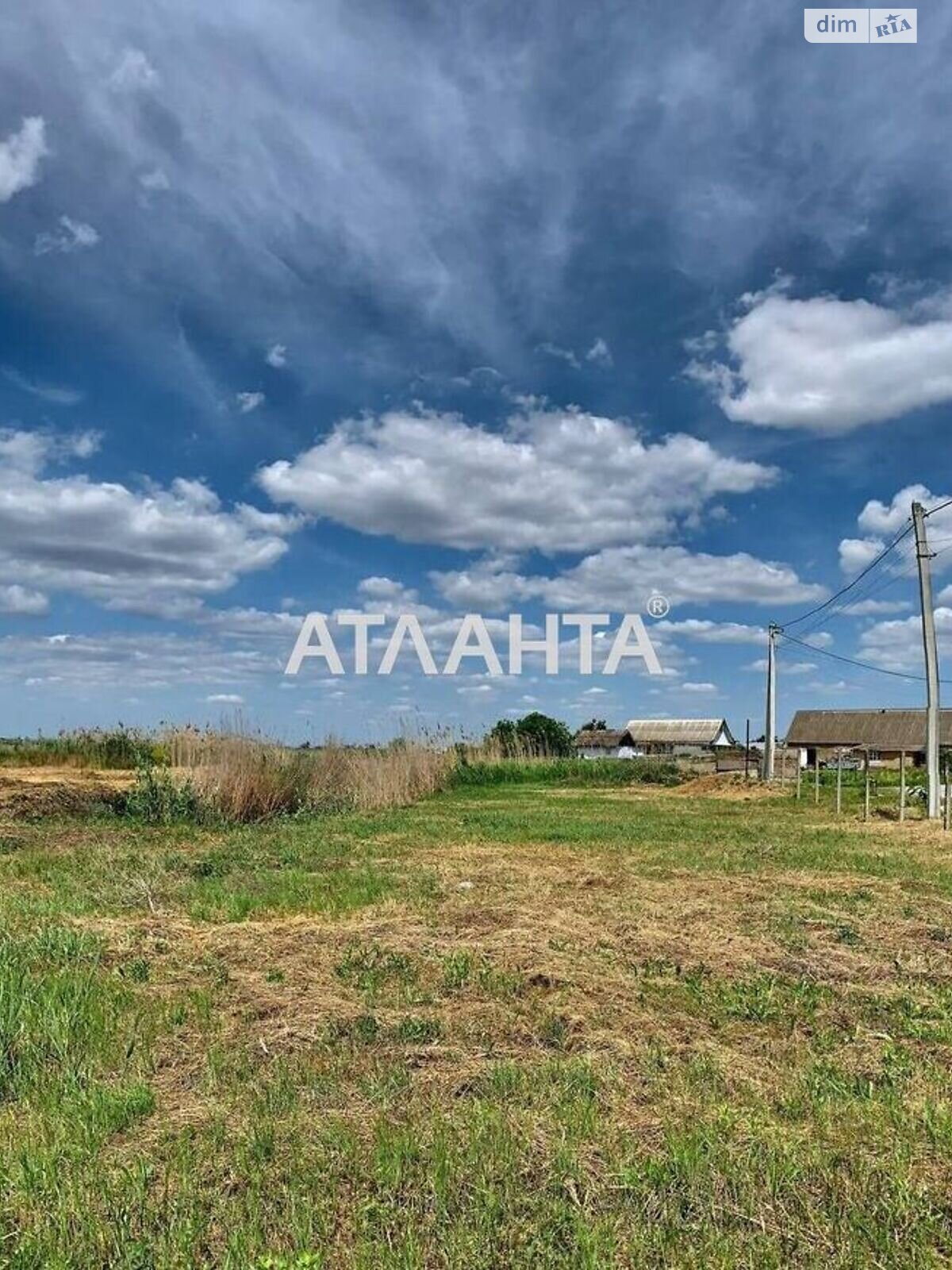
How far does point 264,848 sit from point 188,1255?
8491 millimetres

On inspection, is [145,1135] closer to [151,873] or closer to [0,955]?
[0,955]

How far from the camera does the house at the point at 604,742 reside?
64938 millimetres

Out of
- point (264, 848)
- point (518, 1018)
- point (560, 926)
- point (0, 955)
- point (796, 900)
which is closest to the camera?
point (518, 1018)

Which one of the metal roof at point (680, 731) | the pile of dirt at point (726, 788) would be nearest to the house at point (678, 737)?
the metal roof at point (680, 731)

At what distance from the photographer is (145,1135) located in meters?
A: 2.97

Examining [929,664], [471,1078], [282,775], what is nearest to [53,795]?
[282,775]

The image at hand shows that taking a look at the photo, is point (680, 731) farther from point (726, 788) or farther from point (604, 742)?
point (726, 788)

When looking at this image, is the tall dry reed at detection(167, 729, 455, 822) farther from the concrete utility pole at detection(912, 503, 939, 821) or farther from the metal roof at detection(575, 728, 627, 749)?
the metal roof at detection(575, 728, 627, 749)

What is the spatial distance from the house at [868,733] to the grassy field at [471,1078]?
1735 inches

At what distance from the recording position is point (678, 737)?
211 ft

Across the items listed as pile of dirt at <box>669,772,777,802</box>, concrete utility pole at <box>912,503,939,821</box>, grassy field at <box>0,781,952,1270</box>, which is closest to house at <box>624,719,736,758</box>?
pile of dirt at <box>669,772,777,802</box>

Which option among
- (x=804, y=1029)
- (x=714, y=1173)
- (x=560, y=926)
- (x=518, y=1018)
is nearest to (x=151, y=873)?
(x=560, y=926)

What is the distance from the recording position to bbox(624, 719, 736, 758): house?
6325cm

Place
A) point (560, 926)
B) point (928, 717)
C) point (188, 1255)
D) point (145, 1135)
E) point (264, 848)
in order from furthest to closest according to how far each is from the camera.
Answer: point (928, 717), point (264, 848), point (560, 926), point (145, 1135), point (188, 1255)
